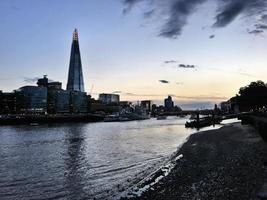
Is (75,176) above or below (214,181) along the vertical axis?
below

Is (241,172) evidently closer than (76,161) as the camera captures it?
Yes

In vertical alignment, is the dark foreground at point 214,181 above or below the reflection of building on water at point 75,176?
above

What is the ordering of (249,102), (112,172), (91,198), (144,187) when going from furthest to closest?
(249,102) → (112,172) → (144,187) → (91,198)

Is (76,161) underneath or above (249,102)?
underneath

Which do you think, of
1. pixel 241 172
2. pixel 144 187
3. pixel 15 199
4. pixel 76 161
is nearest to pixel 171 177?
pixel 144 187

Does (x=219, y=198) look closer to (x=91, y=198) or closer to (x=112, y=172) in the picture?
(x=91, y=198)

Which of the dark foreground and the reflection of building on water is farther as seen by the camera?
the reflection of building on water

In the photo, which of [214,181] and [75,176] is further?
[75,176]

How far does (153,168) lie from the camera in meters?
32.7

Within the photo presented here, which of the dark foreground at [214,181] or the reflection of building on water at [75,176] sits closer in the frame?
the dark foreground at [214,181]

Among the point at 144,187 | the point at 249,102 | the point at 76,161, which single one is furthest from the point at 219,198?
the point at 249,102

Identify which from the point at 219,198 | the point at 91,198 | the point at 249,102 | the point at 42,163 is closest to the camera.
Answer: the point at 219,198

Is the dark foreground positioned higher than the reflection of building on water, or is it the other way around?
the dark foreground

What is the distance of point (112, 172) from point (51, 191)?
828cm
